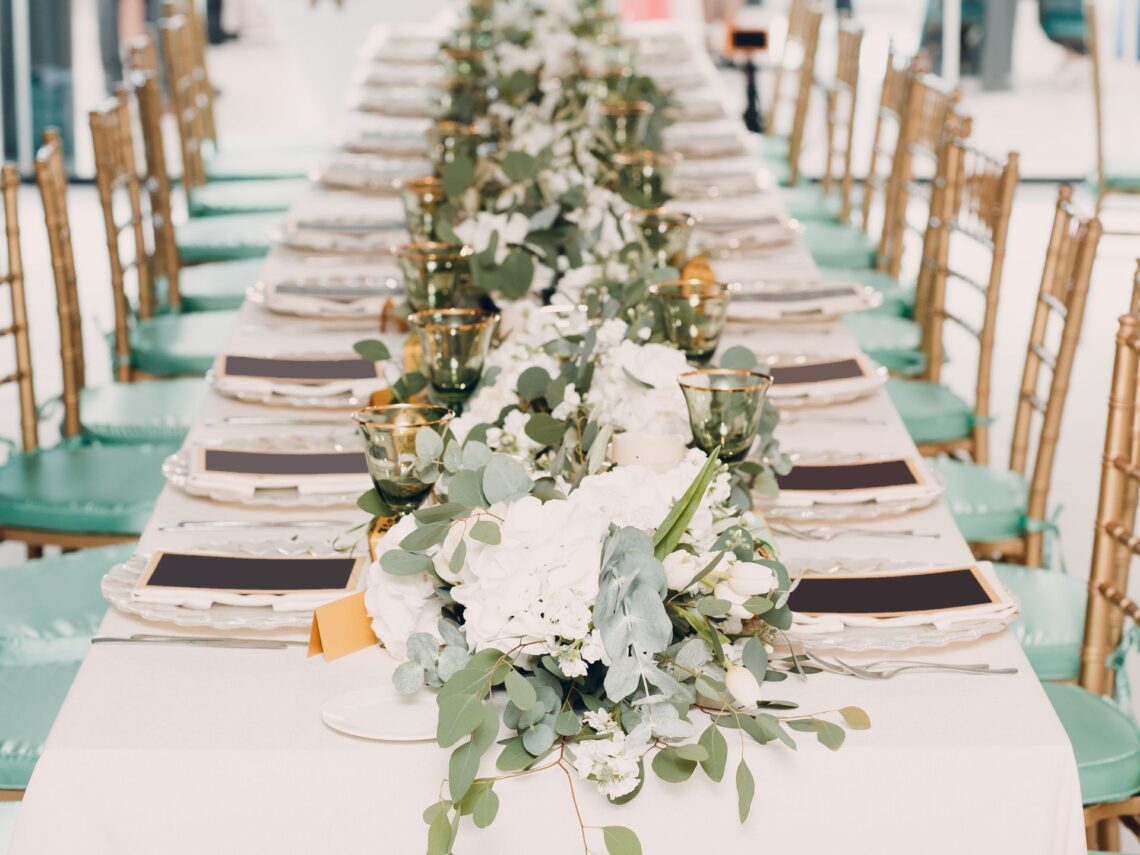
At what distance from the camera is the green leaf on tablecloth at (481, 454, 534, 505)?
128 centimetres

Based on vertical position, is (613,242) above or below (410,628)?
above

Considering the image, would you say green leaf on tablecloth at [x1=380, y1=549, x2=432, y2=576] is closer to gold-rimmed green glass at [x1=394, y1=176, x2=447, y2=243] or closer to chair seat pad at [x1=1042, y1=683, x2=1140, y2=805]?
chair seat pad at [x1=1042, y1=683, x2=1140, y2=805]

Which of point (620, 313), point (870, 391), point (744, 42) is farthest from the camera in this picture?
point (744, 42)

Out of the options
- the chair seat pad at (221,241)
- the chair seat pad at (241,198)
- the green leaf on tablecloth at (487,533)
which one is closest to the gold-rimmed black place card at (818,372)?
the green leaf on tablecloth at (487,533)

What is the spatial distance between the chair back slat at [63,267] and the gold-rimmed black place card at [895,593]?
1695 millimetres

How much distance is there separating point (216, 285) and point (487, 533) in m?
2.66

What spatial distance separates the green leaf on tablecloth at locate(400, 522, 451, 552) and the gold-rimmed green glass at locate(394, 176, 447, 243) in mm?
1226

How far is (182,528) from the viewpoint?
1.69 metres

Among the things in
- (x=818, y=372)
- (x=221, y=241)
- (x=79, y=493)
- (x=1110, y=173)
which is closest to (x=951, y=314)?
(x=818, y=372)

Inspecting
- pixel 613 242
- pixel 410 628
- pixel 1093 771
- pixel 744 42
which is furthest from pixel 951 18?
pixel 410 628

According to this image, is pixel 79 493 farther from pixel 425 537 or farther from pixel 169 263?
pixel 425 537

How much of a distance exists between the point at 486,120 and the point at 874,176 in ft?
4.38

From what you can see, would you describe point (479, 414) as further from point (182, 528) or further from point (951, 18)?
point (951, 18)

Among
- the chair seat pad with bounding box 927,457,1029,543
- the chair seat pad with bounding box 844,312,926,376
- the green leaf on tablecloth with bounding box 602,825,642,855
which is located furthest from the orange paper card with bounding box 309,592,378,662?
the chair seat pad with bounding box 844,312,926,376
